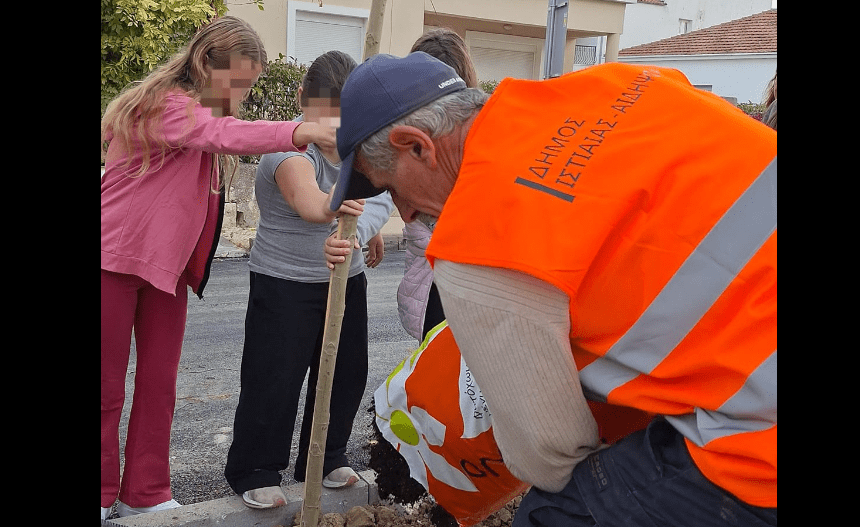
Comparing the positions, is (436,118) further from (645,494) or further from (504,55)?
(504,55)

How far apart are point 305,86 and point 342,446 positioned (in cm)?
148

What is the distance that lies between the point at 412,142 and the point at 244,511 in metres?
1.95

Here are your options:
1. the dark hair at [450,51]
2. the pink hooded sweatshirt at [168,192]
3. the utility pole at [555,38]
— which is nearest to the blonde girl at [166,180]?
the pink hooded sweatshirt at [168,192]

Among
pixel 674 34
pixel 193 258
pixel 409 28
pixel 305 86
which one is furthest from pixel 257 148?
pixel 674 34

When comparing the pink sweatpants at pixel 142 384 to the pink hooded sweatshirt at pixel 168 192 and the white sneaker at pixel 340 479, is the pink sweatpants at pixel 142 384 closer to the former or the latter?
the pink hooded sweatshirt at pixel 168 192

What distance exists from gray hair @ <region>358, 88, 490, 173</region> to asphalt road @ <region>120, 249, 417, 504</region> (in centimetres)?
101

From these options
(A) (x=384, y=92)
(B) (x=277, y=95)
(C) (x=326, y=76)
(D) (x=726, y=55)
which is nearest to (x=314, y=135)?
(C) (x=326, y=76)

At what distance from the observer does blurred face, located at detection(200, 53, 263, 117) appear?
2736 millimetres

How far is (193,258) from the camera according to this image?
9.48 ft

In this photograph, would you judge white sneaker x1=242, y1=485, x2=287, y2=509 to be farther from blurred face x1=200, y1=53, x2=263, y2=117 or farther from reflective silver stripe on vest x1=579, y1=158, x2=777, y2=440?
reflective silver stripe on vest x1=579, y1=158, x2=777, y2=440

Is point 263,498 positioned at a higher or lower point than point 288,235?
lower

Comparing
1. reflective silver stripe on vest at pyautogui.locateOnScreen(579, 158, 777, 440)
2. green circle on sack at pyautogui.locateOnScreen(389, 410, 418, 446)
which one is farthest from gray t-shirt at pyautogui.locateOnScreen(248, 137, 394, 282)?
reflective silver stripe on vest at pyautogui.locateOnScreen(579, 158, 777, 440)

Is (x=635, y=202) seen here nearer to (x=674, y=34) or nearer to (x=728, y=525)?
(x=728, y=525)

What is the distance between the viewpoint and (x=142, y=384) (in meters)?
2.98
